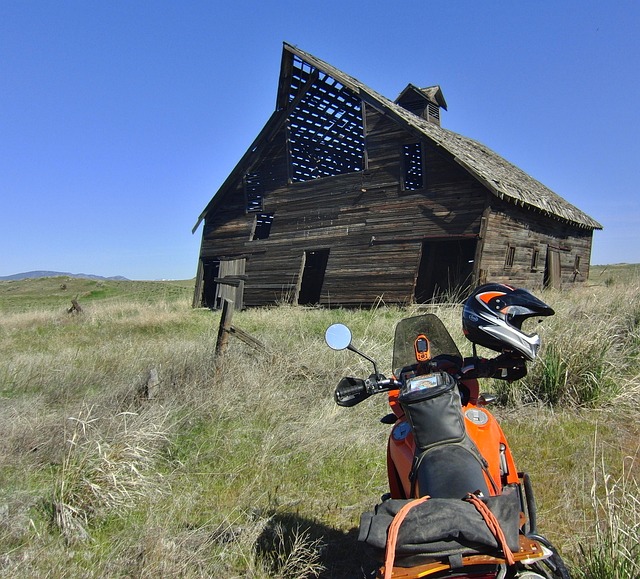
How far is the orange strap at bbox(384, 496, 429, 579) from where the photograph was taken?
5.58ft

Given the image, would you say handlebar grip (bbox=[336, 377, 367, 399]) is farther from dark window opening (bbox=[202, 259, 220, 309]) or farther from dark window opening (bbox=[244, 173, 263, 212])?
dark window opening (bbox=[202, 259, 220, 309])

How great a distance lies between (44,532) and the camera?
11.0 feet

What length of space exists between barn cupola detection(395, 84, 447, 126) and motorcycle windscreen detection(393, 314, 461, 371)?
20.1 m

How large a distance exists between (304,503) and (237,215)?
16.2 metres

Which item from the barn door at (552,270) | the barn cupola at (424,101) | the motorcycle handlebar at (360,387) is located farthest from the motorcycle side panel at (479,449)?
the barn cupola at (424,101)

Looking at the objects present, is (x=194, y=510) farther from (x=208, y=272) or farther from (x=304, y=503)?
(x=208, y=272)

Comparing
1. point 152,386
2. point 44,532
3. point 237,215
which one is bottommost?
point 44,532

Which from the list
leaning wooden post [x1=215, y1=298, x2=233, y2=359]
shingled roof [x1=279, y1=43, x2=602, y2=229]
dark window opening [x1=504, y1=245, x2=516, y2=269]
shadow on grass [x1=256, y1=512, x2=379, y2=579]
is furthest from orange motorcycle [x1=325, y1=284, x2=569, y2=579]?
dark window opening [x1=504, y1=245, x2=516, y2=269]

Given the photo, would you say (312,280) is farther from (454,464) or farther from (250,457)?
(454,464)

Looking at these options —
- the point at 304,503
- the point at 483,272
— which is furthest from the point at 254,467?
the point at 483,272

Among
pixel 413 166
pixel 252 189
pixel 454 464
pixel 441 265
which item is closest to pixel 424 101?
pixel 413 166

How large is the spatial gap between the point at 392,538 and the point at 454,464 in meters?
0.46

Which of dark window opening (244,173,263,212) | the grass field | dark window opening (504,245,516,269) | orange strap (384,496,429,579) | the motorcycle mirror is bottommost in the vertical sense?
the grass field

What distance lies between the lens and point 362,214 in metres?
16.4
